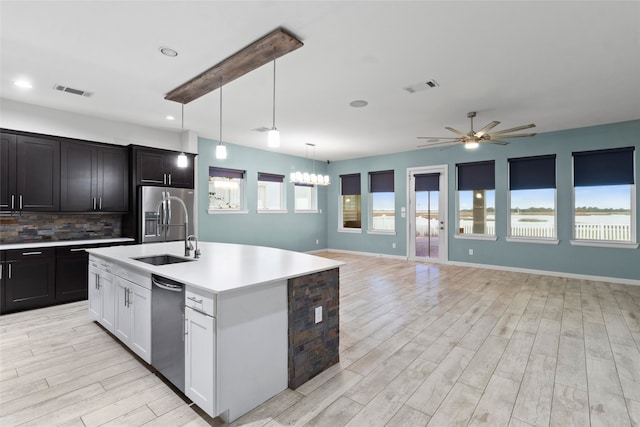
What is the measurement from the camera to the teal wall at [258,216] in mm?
6363

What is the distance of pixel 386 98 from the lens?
13.6ft

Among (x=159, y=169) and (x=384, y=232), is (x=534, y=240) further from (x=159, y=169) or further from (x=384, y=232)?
(x=159, y=169)

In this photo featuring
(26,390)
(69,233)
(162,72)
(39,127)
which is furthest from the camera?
Result: (69,233)

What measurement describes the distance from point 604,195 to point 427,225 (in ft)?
10.8

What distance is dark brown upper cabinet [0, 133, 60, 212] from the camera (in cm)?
393

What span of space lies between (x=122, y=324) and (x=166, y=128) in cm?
395

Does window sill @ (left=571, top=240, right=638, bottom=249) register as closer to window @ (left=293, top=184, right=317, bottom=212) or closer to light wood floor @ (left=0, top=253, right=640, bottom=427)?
light wood floor @ (left=0, top=253, right=640, bottom=427)

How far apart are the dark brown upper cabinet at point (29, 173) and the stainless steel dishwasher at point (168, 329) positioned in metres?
3.14

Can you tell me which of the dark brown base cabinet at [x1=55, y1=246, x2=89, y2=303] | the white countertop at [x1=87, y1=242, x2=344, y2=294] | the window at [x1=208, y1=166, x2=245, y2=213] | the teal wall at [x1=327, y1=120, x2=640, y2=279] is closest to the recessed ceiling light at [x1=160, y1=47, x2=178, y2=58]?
the white countertop at [x1=87, y1=242, x2=344, y2=294]

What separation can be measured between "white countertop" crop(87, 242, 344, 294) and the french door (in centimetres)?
530

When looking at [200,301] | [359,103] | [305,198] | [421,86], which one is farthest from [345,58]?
[305,198]

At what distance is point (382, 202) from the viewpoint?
27.8ft

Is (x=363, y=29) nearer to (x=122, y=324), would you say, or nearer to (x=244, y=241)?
(x=122, y=324)

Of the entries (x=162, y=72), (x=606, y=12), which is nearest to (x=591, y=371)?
(x=606, y=12)
